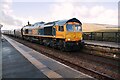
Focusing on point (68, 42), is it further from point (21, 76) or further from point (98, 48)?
point (21, 76)

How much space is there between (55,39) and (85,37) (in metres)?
10.3

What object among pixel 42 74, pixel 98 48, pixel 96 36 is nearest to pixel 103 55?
pixel 98 48

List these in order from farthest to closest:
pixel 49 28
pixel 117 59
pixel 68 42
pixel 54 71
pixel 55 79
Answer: pixel 49 28
pixel 68 42
pixel 117 59
pixel 54 71
pixel 55 79

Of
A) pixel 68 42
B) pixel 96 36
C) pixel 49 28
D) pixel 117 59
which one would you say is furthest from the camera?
pixel 96 36

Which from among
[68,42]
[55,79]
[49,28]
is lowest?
[55,79]

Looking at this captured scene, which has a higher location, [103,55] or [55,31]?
[55,31]

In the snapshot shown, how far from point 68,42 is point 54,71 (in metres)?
9.32

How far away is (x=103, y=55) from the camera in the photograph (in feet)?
59.8

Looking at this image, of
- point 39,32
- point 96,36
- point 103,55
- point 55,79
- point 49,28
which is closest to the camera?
point 55,79

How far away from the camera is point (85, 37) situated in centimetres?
3244

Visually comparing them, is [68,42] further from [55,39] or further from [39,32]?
[39,32]

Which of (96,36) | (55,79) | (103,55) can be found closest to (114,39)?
(96,36)

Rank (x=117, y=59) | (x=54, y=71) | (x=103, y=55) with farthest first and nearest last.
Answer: (x=103, y=55)
(x=117, y=59)
(x=54, y=71)

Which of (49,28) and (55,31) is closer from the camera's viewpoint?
(55,31)
